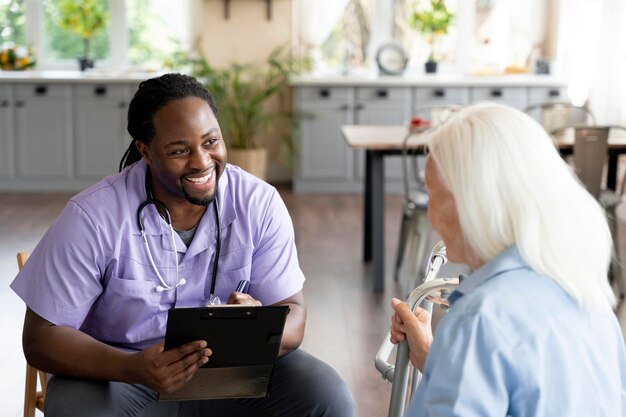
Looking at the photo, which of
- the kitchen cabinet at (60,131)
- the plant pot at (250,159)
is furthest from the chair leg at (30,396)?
the kitchen cabinet at (60,131)

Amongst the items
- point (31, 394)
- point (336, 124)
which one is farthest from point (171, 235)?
point (336, 124)

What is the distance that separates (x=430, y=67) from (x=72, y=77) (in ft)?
8.75

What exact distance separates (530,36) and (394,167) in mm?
1558

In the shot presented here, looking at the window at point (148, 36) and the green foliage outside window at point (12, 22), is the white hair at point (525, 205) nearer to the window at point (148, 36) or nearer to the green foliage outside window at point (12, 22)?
the window at point (148, 36)

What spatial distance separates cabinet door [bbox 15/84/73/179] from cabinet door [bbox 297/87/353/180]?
1724mm

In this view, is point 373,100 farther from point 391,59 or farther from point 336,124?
point 391,59

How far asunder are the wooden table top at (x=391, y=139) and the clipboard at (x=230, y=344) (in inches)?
102

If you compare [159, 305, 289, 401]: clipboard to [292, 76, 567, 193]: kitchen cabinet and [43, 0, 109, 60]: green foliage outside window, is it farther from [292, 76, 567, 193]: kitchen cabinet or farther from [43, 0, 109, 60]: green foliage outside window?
[43, 0, 109, 60]: green foliage outside window

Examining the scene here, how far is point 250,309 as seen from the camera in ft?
6.65

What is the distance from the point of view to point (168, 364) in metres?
2.08

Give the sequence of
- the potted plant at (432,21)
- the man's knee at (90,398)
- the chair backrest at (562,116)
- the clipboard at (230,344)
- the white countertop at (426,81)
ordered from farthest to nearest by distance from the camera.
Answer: the potted plant at (432,21), the white countertop at (426,81), the chair backrest at (562,116), the man's knee at (90,398), the clipboard at (230,344)

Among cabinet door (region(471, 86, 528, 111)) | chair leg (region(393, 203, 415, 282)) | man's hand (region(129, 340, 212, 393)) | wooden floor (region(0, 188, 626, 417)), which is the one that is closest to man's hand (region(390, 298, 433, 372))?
man's hand (region(129, 340, 212, 393))

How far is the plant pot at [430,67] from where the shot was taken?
7.91 m

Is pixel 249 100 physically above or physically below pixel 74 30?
below
